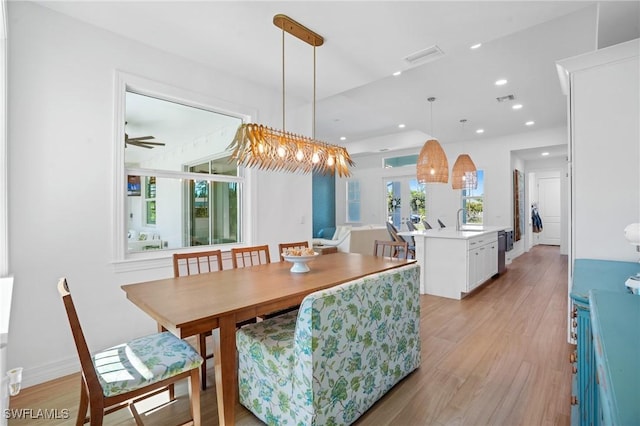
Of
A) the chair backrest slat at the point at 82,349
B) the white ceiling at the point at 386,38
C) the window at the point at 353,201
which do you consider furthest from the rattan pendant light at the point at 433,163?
the window at the point at 353,201

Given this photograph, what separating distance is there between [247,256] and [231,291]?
1192 millimetres

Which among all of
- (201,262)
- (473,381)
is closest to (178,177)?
(201,262)

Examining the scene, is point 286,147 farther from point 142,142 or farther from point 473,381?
point 473,381

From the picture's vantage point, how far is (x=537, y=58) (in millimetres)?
3609

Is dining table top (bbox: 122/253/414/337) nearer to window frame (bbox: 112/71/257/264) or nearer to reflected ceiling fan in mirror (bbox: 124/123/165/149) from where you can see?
window frame (bbox: 112/71/257/264)

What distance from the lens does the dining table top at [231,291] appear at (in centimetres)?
152

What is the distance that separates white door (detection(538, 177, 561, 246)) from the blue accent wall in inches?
273

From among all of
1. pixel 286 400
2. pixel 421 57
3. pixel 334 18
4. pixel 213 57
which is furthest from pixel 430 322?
pixel 213 57

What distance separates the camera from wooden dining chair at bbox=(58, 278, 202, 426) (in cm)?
132

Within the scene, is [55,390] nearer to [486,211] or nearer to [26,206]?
[26,206]

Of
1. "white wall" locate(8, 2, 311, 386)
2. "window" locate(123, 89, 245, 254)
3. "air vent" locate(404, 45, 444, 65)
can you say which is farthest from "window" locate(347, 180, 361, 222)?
"white wall" locate(8, 2, 311, 386)

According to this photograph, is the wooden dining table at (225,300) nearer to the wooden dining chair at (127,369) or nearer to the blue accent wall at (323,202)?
the wooden dining chair at (127,369)

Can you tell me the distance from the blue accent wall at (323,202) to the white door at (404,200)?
173cm

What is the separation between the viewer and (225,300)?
5.59 ft
